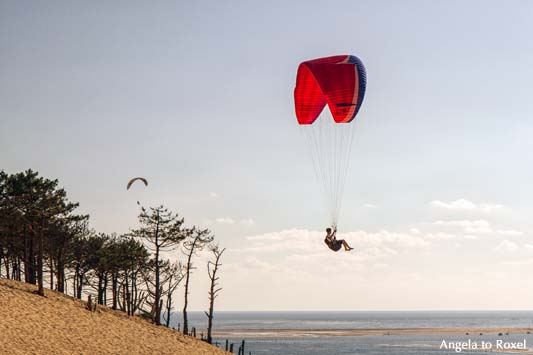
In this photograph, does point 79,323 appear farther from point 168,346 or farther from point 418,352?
point 418,352

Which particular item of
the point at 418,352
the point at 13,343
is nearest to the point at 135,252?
the point at 13,343

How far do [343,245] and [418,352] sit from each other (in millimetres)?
78017

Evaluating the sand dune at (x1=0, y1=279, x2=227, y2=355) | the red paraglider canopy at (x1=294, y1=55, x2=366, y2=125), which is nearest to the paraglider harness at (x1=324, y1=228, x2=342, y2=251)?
the red paraglider canopy at (x1=294, y1=55, x2=366, y2=125)

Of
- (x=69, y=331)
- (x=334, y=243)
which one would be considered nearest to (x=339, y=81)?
(x=334, y=243)

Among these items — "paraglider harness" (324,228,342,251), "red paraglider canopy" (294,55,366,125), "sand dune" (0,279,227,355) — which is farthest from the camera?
"sand dune" (0,279,227,355)

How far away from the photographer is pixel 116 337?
1593 inches

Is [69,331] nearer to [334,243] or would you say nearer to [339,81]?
[334,243]

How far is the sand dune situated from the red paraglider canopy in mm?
18286

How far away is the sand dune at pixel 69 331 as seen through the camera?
1324 inches

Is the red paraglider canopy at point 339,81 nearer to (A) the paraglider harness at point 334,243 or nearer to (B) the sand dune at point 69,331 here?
(A) the paraglider harness at point 334,243

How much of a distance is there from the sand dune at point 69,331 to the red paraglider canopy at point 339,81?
1829cm

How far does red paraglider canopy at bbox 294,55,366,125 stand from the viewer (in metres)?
32.0

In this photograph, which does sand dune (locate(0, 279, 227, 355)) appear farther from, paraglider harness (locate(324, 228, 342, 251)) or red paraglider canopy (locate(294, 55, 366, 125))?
red paraglider canopy (locate(294, 55, 366, 125))

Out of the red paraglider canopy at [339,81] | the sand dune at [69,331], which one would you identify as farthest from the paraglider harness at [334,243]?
the sand dune at [69,331]
